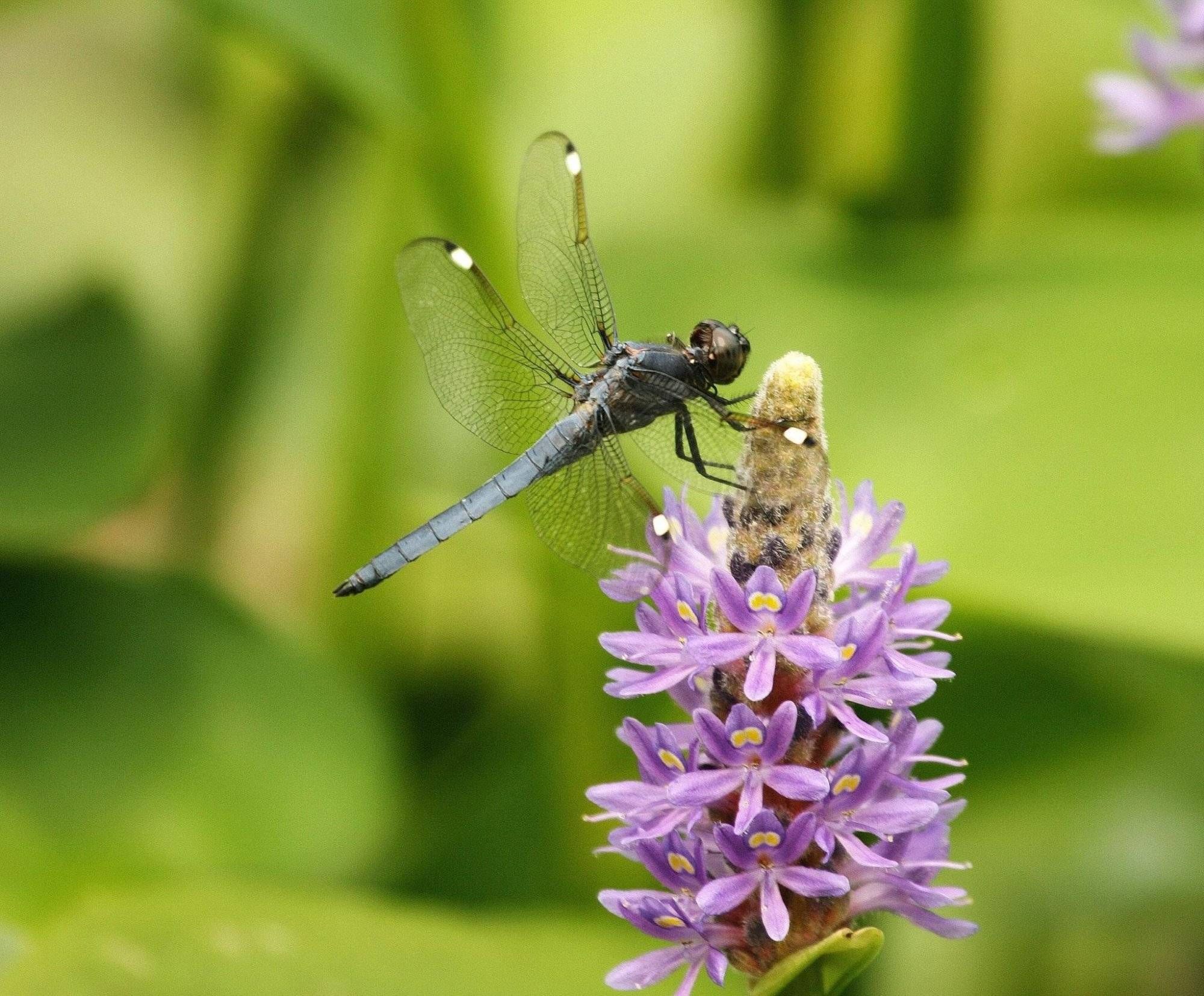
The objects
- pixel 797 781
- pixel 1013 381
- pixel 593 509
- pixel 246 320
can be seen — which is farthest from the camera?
pixel 246 320

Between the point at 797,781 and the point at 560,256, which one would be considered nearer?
the point at 797,781

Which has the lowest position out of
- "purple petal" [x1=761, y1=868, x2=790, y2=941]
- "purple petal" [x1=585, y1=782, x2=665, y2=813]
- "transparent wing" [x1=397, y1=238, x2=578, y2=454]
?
"purple petal" [x1=761, y1=868, x2=790, y2=941]

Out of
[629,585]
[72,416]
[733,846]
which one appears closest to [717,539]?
[629,585]

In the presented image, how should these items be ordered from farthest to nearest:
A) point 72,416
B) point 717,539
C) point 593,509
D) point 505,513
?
point 505,513
point 72,416
point 593,509
point 717,539

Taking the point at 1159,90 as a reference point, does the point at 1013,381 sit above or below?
below

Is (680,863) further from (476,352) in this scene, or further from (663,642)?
(476,352)

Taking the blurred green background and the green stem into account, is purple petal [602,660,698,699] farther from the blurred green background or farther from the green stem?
the green stem

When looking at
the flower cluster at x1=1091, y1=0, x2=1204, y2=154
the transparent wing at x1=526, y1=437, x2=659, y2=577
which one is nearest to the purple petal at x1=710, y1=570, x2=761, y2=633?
the transparent wing at x1=526, y1=437, x2=659, y2=577

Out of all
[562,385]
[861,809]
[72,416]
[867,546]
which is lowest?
[861,809]
